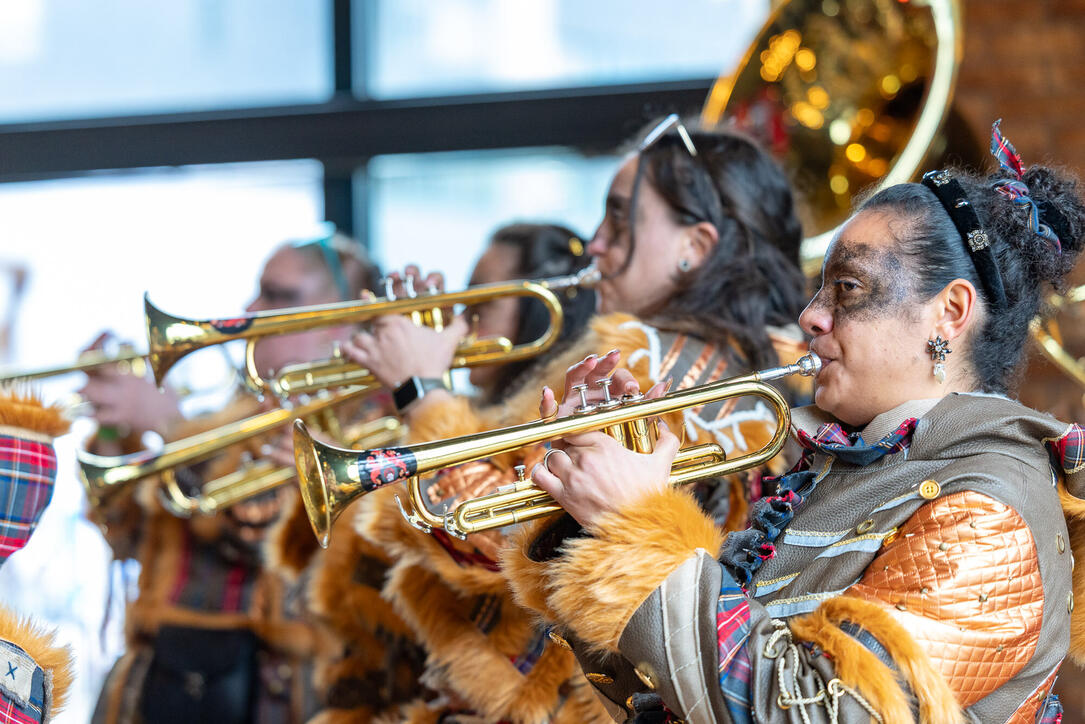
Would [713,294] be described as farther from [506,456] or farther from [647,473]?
[647,473]

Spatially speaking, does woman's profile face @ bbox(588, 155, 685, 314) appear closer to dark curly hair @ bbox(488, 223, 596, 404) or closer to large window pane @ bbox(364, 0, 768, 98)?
dark curly hair @ bbox(488, 223, 596, 404)

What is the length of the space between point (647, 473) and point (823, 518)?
0.73 ft

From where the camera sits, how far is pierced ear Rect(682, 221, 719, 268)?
220 centimetres

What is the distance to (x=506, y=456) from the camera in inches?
81.2

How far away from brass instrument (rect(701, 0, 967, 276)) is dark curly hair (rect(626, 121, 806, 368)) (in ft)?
1.52

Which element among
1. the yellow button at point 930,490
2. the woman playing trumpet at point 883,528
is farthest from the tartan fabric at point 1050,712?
the yellow button at point 930,490

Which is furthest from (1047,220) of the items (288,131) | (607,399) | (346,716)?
(288,131)

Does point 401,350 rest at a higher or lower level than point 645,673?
higher

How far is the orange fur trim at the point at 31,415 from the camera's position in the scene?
1.64 metres

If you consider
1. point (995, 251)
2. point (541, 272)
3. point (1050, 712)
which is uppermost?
point (541, 272)

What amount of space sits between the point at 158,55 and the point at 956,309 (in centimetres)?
408

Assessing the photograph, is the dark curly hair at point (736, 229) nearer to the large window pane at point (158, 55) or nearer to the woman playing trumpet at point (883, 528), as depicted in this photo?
the woman playing trumpet at point (883, 528)

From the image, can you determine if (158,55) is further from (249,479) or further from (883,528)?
(883,528)

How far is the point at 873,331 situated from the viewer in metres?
1.42
